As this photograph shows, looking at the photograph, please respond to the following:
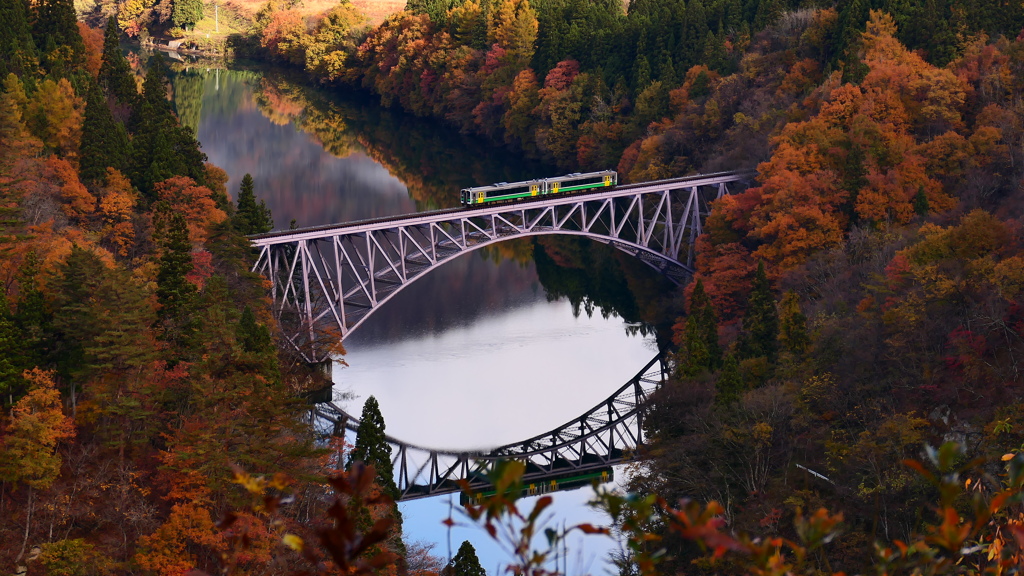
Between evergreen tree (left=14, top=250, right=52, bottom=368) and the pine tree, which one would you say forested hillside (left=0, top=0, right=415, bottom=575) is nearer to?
evergreen tree (left=14, top=250, right=52, bottom=368)

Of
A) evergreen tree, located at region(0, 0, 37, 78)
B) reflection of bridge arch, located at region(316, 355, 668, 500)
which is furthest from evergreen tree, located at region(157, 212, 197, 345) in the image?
evergreen tree, located at region(0, 0, 37, 78)

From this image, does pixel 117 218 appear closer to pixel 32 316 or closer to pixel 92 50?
pixel 32 316

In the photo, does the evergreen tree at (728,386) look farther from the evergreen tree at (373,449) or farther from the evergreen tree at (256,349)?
the evergreen tree at (256,349)

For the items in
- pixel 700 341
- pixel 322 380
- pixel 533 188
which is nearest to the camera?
pixel 700 341

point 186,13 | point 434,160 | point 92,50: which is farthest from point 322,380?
point 186,13

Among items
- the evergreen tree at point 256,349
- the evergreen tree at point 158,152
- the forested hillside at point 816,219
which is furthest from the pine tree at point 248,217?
the forested hillside at point 816,219

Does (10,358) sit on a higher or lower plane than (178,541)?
higher
